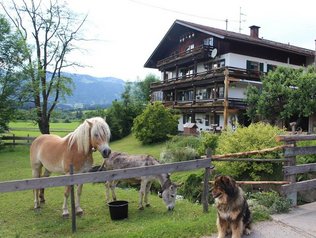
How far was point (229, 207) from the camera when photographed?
501 cm

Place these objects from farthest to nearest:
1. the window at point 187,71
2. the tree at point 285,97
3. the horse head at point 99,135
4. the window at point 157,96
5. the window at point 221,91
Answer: the window at point 157,96 < the window at point 187,71 < the window at point 221,91 < the tree at point 285,97 < the horse head at point 99,135

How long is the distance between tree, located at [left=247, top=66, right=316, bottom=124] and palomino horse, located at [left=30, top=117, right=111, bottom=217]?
61.6 feet

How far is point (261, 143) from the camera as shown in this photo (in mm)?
10969

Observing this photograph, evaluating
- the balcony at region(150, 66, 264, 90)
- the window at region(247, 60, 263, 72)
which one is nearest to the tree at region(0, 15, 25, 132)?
the balcony at region(150, 66, 264, 90)

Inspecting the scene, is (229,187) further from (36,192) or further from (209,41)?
(209,41)

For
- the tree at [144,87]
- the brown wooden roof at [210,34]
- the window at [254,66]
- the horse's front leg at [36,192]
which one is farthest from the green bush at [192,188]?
the tree at [144,87]

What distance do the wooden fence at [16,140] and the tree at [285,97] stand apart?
19.0 m

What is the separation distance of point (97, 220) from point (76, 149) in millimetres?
1583

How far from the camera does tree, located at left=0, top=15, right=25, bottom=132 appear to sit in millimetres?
27953

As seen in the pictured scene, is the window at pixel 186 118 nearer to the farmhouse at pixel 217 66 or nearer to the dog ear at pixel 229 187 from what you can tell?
the farmhouse at pixel 217 66

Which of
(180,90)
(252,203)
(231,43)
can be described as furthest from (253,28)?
(252,203)

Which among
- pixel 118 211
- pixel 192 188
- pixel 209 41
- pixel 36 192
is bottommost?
pixel 192 188

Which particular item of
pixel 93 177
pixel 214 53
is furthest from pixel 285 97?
pixel 93 177

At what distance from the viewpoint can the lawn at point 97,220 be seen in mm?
5504
